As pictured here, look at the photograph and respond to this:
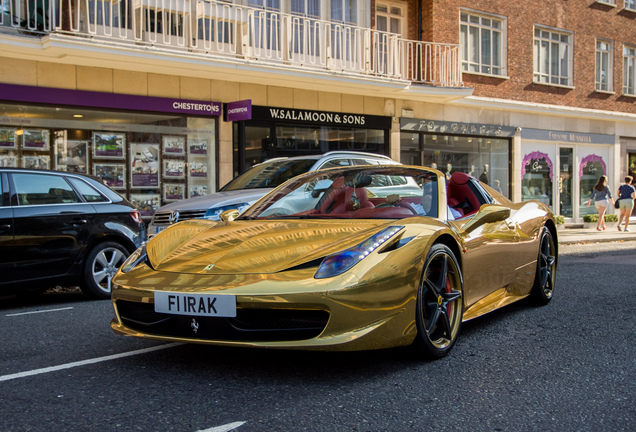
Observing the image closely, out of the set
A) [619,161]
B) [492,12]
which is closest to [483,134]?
[492,12]

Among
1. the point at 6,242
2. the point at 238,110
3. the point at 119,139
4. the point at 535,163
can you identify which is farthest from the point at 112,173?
the point at 535,163

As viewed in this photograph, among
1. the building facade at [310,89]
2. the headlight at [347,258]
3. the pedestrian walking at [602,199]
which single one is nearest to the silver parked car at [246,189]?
the building facade at [310,89]

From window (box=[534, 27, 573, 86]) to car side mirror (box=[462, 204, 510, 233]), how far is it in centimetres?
1817

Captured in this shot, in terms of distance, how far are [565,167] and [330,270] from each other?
21.3 m

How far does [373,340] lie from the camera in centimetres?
355

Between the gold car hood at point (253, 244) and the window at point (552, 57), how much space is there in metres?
19.3

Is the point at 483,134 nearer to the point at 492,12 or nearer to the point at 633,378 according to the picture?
the point at 492,12

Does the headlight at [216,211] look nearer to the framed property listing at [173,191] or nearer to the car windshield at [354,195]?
the car windshield at [354,195]

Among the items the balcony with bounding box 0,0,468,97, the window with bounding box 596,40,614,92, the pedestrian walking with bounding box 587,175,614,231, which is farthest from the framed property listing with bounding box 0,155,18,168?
the window with bounding box 596,40,614,92

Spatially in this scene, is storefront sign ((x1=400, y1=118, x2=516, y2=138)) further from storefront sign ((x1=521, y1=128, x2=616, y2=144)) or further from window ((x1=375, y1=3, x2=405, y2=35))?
window ((x1=375, y1=3, x2=405, y2=35))

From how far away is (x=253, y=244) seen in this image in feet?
12.9

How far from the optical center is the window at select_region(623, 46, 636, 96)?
24.6m

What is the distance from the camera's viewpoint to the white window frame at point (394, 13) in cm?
1791

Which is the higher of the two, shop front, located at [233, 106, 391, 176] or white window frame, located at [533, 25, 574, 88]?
white window frame, located at [533, 25, 574, 88]
